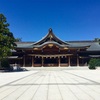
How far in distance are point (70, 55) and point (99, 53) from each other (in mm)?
8815

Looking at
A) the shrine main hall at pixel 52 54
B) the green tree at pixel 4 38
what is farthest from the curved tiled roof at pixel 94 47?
the green tree at pixel 4 38

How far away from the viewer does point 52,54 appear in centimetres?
4497

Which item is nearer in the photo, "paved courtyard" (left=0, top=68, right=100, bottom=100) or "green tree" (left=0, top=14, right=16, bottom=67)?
"paved courtyard" (left=0, top=68, right=100, bottom=100)

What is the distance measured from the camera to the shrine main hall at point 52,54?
144 ft

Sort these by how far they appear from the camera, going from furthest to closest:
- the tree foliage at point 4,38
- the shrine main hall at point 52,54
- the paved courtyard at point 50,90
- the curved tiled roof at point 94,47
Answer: the curved tiled roof at point 94,47 < the shrine main hall at point 52,54 < the tree foliage at point 4,38 < the paved courtyard at point 50,90

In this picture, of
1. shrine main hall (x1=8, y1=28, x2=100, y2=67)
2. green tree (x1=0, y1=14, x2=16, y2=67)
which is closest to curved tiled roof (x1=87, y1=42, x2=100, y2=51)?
shrine main hall (x1=8, y1=28, x2=100, y2=67)

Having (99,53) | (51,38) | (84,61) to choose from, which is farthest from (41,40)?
(99,53)

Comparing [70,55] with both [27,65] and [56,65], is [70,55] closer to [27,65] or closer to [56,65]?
[56,65]

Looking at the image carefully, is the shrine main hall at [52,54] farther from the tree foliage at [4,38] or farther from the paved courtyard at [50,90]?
the paved courtyard at [50,90]

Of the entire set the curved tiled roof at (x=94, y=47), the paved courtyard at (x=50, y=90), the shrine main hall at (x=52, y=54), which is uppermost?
the curved tiled roof at (x=94, y=47)

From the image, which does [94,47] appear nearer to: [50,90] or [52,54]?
[52,54]

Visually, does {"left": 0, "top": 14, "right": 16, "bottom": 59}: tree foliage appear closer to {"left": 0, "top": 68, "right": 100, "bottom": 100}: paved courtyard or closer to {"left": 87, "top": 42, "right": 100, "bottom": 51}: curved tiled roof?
{"left": 0, "top": 68, "right": 100, "bottom": 100}: paved courtyard

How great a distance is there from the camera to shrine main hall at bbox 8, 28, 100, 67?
43844 millimetres

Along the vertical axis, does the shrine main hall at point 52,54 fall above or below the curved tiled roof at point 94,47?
below
